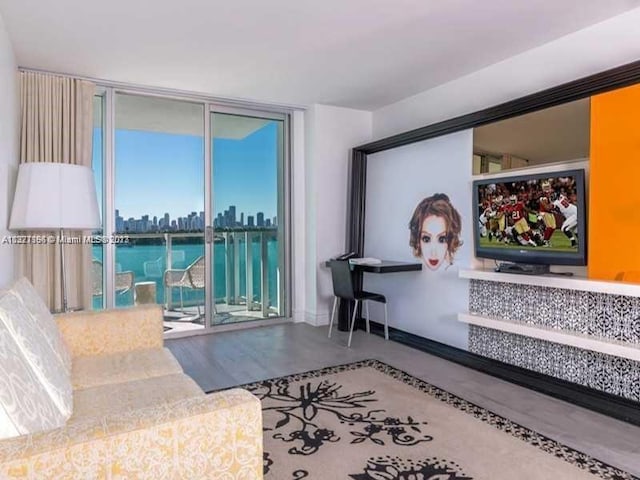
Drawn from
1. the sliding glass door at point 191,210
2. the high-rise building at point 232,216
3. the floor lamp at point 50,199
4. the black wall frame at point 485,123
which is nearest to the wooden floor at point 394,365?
the black wall frame at point 485,123

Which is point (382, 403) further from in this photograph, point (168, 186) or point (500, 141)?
point (168, 186)

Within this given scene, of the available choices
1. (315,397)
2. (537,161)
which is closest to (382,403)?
(315,397)

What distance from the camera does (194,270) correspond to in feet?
15.1

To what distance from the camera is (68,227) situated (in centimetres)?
271

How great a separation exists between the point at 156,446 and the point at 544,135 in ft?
10.0

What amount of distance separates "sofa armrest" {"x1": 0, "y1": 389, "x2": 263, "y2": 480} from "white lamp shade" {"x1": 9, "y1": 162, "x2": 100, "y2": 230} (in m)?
1.94

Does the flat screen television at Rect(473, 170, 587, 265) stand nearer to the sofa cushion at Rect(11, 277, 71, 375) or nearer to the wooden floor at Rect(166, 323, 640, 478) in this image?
the wooden floor at Rect(166, 323, 640, 478)

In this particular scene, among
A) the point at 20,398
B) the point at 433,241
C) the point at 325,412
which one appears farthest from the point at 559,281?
the point at 20,398

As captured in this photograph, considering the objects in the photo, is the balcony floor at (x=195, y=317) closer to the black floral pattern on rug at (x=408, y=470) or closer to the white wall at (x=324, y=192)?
the white wall at (x=324, y=192)

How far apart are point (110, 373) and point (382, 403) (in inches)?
63.2

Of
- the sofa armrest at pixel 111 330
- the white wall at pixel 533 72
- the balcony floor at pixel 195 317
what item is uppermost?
the white wall at pixel 533 72

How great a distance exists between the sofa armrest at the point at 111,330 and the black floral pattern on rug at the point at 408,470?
1410mm

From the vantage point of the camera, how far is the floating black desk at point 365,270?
4.02 metres

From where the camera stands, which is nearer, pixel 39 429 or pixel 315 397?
pixel 39 429
